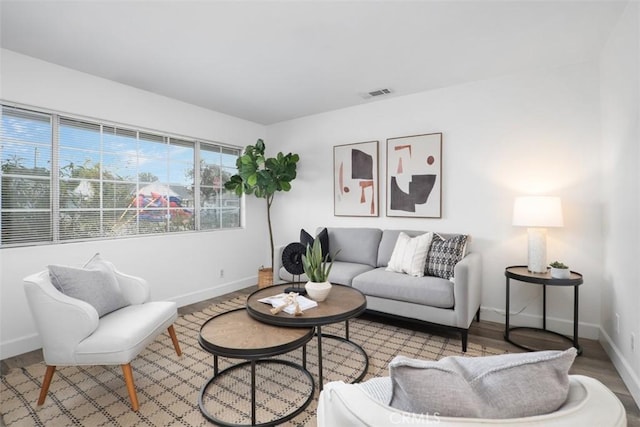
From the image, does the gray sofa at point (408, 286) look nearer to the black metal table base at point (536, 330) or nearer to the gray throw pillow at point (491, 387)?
the black metal table base at point (536, 330)

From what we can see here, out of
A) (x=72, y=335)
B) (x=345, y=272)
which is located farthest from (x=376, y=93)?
(x=72, y=335)

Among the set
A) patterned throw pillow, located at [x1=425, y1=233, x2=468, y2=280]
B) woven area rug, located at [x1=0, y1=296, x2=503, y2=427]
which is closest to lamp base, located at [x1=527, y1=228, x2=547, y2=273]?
patterned throw pillow, located at [x1=425, y1=233, x2=468, y2=280]

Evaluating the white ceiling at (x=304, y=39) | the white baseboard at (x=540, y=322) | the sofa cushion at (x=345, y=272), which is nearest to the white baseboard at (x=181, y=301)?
the sofa cushion at (x=345, y=272)

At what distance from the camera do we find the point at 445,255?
2979 millimetres

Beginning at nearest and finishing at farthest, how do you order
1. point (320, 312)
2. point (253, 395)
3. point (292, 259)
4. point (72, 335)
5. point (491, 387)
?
1. point (491, 387)
2. point (253, 395)
3. point (72, 335)
4. point (320, 312)
5. point (292, 259)

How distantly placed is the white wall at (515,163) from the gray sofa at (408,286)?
1.13 ft

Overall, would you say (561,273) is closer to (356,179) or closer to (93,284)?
(356,179)

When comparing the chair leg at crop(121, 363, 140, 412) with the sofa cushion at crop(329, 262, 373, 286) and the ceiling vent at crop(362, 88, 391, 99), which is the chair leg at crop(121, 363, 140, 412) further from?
the ceiling vent at crop(362, 88, 391, 99)

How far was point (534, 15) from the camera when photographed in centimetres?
216

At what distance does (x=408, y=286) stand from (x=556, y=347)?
51.6 inches

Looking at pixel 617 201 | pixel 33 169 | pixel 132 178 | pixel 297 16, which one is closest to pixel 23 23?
pixel 33 169

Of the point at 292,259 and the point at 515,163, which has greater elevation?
the point at 515,163

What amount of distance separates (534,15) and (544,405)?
256cm

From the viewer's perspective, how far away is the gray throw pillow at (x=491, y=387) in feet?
2.05
